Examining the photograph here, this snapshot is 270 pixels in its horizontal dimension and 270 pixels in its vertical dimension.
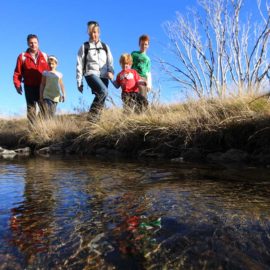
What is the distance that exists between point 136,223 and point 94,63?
4.90 m

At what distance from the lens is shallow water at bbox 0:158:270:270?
132 cm

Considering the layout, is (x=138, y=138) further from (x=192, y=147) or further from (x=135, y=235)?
(x=135, y=235)

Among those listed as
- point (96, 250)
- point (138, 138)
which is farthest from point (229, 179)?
point (138, 138)

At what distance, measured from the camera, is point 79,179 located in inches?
124

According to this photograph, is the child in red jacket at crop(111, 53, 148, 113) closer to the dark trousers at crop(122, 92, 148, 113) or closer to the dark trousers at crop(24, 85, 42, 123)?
the dark trousers at crop(122, 92, 148, 113)

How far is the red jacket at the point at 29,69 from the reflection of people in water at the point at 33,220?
449 centimetres

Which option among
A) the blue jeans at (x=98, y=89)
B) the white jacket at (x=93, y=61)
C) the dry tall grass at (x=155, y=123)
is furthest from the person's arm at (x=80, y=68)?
the dry tall grass at (x=155, y=123)

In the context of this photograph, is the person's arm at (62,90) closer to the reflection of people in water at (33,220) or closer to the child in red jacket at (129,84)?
the child in red jacket at (129,84)

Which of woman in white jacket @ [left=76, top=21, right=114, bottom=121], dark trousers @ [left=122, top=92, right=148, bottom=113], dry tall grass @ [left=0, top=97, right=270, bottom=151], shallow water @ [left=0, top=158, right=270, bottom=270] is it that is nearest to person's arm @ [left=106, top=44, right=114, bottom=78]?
woman in white jacket @ [left=76, top=21, right=114, bottom=121]

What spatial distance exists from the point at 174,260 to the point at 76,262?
340mm

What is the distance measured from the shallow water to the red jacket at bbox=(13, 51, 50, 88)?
14.3 feet

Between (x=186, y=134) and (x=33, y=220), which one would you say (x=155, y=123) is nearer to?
(x=186, y=134)

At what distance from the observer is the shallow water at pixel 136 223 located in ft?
4.32

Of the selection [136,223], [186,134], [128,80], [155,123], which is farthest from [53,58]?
[136,223]
